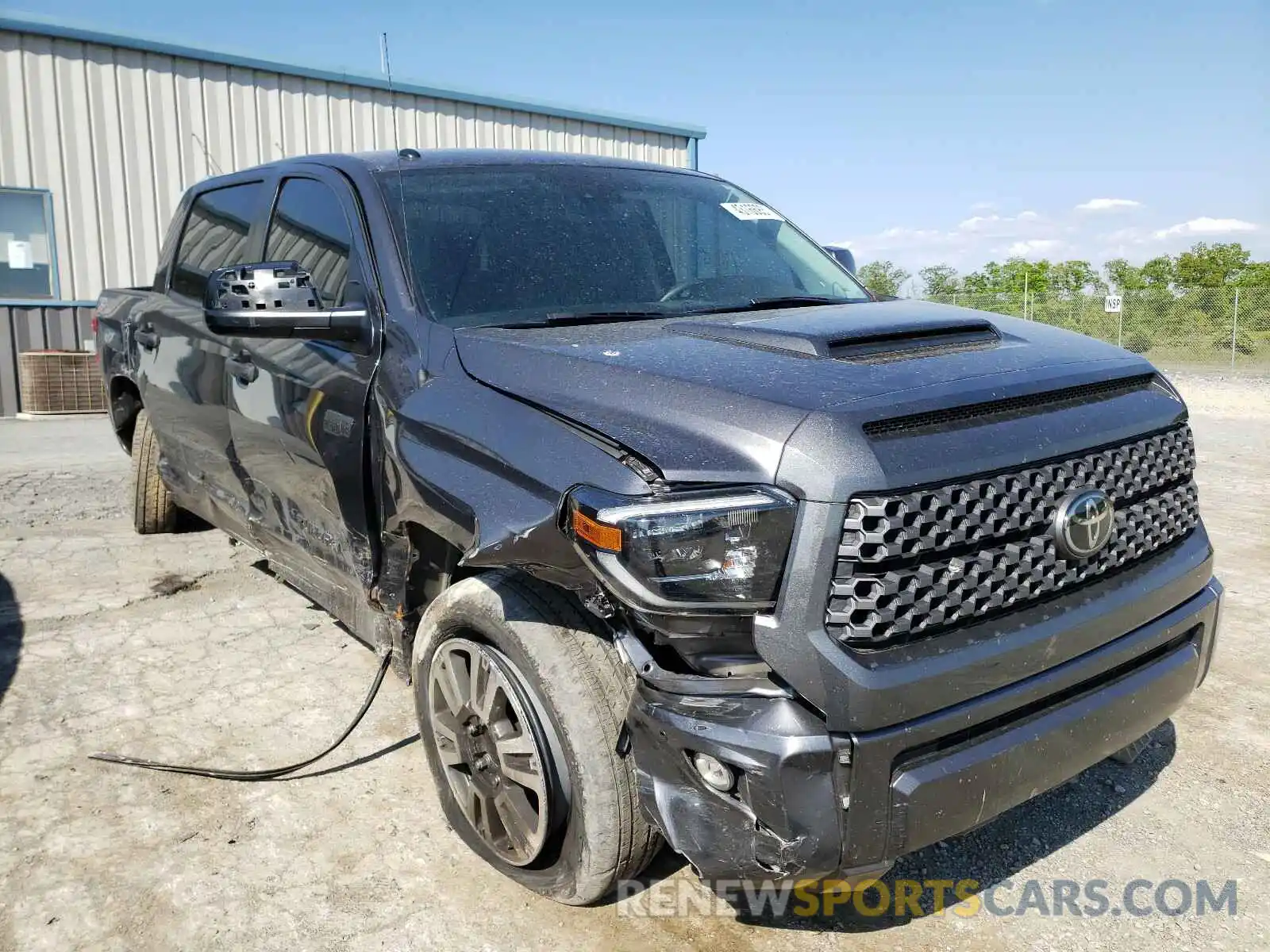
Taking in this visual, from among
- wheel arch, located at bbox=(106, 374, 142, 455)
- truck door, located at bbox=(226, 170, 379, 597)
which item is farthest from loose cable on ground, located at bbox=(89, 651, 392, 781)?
wheel arch, located at bbox=(106, 374, 142, 455)

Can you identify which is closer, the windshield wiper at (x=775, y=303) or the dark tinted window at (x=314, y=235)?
the windshield wiper at (x=775, y=303)

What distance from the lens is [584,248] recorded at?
320 centimetres

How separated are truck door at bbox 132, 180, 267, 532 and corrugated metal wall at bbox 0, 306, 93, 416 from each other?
26.3ft

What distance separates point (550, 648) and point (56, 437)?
9603 millimetres

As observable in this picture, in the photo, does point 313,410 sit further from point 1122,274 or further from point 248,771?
point 1122,274

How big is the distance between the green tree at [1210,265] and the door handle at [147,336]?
40859 mm

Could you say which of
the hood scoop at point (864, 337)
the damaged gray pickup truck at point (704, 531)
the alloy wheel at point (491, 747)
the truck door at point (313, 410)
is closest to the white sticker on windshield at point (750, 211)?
the damaged gray pickup truck at point (704, 531)

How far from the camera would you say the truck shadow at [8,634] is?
3.90 meters

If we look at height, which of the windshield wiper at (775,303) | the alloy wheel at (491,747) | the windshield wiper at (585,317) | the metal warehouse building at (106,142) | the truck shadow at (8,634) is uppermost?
the metal warehouse building at (106,142)

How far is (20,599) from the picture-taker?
4.79 meters

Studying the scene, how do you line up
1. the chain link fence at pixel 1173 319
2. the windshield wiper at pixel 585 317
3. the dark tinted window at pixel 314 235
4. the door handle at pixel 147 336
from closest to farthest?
1. the windshield wiper at pixel 585 317
2. the dark tinted window at pixel 314 235
3. the door handle at pixel 147 336
4. the chain link fence at pixel 1173 319

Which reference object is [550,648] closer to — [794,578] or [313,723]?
[794,578]

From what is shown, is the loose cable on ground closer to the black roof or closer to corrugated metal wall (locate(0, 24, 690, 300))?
the black roof

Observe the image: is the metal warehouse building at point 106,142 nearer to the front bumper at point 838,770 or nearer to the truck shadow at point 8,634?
the truck shadow at point 8,634
